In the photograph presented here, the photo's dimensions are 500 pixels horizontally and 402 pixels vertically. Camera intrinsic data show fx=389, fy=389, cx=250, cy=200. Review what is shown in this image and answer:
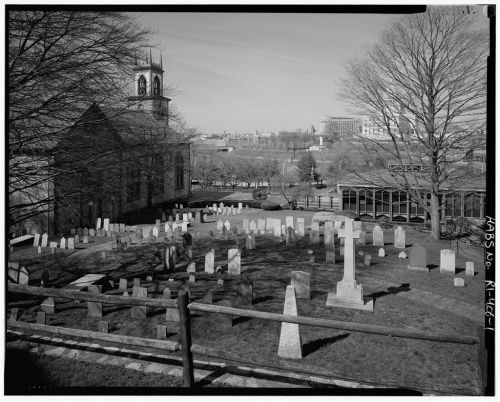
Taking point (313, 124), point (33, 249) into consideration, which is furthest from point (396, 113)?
point (33, 249)

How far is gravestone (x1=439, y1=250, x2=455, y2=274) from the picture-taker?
832cm

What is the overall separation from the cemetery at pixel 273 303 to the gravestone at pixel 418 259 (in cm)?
2

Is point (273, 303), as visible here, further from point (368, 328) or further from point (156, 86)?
point (156, 86)

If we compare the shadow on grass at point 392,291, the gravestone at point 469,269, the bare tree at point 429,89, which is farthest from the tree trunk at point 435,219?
the shadow on grass at point 392,291

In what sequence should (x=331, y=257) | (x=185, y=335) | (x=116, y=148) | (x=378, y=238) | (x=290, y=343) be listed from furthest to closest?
(x=378, y=238) → (x=331, y=257) → (x=116, y=148) → (x=290, y=343) → (x=185, y=335)

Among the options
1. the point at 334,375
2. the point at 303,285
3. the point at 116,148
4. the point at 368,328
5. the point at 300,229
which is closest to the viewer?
the point at 368,328

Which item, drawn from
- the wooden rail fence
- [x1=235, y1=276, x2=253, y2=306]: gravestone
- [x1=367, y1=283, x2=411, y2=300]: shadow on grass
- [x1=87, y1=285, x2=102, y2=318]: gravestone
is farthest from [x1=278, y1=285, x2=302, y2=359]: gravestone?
[x1=87, y1=285, x2=102, y2=318]: gravestone

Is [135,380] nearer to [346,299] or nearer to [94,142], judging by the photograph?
[94,142]

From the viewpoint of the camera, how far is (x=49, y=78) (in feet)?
16.5

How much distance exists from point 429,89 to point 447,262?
12.4 feet

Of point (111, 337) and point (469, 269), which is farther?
point (469, 269)

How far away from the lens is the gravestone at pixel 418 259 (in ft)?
28.6

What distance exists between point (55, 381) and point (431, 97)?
8.45 m

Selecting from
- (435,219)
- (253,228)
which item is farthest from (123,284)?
(435,219)
